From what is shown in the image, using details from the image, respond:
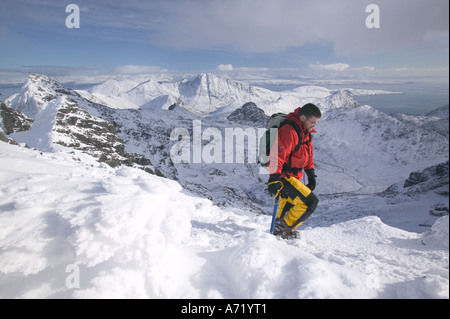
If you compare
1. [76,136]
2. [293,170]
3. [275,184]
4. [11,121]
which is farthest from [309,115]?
[11,121]

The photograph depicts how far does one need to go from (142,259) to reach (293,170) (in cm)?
364

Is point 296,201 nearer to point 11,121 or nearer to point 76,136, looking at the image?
point 76,136

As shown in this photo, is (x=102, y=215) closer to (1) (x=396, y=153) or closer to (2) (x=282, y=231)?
(2) (x=282, y=231)

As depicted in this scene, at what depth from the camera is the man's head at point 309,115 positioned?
502 cm

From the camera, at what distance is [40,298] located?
295cm

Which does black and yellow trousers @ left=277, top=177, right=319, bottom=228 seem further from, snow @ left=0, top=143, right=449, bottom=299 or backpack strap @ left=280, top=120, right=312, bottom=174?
snow @ left=0, top=143, right=449, bottom=299

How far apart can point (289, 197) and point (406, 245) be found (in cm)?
266

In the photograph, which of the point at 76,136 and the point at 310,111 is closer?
the point at 310,111

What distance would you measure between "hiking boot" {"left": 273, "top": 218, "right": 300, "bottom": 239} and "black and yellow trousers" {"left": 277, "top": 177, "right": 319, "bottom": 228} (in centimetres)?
10

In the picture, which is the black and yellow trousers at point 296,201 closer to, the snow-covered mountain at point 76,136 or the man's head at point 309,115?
the man's head at point 309,115

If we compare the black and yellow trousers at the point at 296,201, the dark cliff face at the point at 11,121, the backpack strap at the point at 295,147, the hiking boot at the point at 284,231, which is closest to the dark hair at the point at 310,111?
the backpack strap at the point at 295,147

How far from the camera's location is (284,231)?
5508mm

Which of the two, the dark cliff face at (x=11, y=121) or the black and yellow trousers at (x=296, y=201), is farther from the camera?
the dark cliff face at (x=11, y=121)
